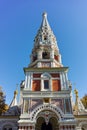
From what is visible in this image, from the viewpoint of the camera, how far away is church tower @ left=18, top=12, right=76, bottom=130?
1817 cm

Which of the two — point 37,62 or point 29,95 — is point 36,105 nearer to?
point 29,95

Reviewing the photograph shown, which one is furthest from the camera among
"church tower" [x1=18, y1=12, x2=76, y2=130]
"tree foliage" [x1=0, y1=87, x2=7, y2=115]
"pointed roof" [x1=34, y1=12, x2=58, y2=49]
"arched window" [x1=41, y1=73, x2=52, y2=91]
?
"tree foliage" [x1=0, y1=87, x2=7, y2=115]

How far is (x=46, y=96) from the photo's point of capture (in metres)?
19.8

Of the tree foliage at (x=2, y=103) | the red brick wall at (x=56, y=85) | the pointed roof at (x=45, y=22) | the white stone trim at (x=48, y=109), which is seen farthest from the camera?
the pointed roof at (x=45, y=22)

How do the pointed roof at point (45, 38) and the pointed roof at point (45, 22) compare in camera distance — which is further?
the pointed roof at point (45, 22)

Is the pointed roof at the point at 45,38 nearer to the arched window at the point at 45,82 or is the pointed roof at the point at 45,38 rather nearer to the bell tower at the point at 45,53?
the bell tower at the point at 45,53

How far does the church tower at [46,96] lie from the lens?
1817 cm

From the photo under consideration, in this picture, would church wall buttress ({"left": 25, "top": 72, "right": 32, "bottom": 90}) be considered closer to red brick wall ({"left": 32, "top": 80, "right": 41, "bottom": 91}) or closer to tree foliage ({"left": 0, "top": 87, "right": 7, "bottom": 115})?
A: red brick wall ({"left": 32, "top": 80, "right": 41, "bottom": 91})

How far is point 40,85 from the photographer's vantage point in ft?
68.8

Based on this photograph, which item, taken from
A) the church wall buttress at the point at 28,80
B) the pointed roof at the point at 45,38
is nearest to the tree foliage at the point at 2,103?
the church wall buttress at the point at 28,80

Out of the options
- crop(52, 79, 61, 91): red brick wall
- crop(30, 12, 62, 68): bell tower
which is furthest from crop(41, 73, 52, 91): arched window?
crop(30, 12, 62, 68): bell tower

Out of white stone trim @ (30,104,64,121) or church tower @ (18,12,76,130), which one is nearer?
church tower @ (18,12,76,130)

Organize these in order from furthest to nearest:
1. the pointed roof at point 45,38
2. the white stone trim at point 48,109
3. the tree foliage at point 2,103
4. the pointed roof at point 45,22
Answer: the pointed roof at point 45,22, the tree foliage at point 2,103, the pointed roof at point 45,38, the white stone trim at point 48,109

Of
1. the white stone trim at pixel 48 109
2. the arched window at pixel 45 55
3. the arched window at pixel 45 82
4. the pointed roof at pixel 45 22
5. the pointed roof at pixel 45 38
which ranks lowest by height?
the white stone trim at pixel 48 109
